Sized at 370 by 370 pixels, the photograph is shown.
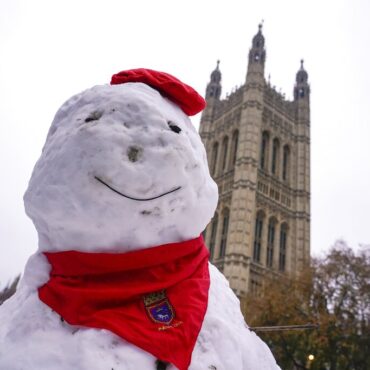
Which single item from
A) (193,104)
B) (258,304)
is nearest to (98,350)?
(193,104)

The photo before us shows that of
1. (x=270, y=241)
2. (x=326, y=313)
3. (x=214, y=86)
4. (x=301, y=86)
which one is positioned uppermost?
(x=301, y=86)

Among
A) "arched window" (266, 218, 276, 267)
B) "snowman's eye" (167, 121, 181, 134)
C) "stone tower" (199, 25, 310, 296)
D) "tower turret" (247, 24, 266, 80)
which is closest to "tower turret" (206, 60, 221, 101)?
"stone tower" (199, 25, 310, 296)

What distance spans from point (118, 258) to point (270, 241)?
25.5 m

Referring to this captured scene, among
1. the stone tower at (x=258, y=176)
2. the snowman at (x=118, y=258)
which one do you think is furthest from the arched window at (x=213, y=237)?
the snowman at (x=118, y=258)

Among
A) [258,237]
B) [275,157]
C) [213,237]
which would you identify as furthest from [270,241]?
[275,157]

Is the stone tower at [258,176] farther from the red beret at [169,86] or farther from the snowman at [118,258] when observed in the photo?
the snowman at [118,258]

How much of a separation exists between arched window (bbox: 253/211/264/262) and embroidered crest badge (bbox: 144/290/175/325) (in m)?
23.5

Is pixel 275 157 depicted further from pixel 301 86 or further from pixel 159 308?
pixel 159 308

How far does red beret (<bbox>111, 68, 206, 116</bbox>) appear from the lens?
79.1 inches

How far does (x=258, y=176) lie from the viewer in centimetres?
2719

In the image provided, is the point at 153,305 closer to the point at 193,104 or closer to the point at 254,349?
the point at 254,349

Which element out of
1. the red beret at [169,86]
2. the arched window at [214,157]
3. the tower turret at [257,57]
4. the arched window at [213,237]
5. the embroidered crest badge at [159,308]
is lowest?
the embroidered crest badge at [159,308]

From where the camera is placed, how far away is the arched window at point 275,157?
2909cm

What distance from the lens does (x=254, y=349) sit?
→ 1.73 meters
